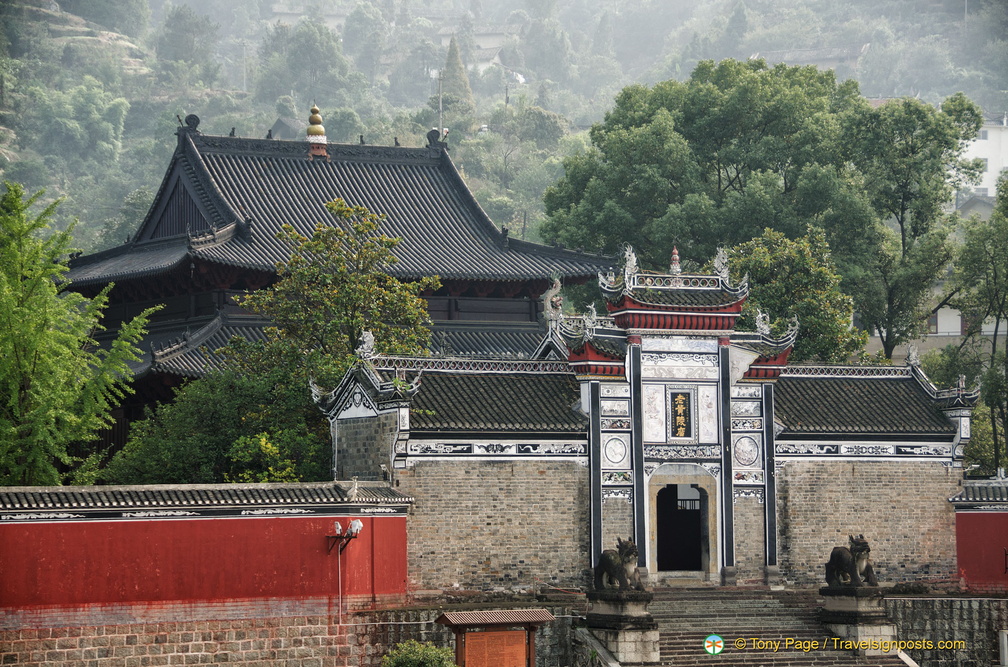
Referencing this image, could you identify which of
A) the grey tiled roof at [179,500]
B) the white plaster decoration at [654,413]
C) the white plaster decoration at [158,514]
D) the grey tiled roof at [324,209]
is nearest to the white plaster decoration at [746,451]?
the white plaster decoration at [654,413]

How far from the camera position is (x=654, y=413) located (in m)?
32.6

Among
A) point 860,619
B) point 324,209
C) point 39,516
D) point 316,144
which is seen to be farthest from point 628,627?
point 316,144

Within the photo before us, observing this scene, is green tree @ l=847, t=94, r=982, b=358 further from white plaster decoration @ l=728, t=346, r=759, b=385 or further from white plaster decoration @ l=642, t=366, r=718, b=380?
white plaster decoration @ l=642, t=366, r=718, b=380

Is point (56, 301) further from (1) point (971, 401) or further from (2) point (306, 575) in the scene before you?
(1) point (971, 401)

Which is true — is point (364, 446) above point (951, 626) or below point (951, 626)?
above

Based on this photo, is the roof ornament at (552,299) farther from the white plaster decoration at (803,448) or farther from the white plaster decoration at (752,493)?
the white plaster decoration at (752,493)

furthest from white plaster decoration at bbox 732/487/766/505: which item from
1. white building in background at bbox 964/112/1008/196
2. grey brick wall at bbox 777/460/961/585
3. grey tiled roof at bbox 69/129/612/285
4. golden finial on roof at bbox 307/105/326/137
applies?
white building in background at bbox 964/112/1008/196

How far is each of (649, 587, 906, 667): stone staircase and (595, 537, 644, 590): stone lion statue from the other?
1.43 metres

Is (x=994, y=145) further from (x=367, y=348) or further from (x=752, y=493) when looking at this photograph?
(x=367, y=348)

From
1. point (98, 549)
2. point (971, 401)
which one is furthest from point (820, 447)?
point (98, 549)

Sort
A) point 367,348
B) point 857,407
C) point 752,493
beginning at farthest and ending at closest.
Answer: point 857,407
point 752,493
point 367,348

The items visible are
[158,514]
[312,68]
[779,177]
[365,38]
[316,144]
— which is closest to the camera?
[158,514]

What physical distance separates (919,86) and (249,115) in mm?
69721

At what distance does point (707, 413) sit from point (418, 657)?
9.35 metres
